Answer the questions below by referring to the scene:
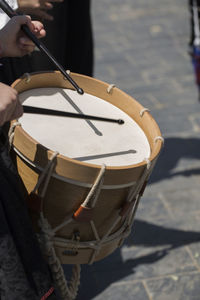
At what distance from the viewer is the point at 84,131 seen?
1.73 m

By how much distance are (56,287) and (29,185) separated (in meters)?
0.43

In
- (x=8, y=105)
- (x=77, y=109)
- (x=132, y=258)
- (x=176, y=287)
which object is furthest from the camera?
(x=132, y=258)

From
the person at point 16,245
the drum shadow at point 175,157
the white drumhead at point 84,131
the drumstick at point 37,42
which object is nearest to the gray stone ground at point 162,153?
the drum shadow at point 175,157

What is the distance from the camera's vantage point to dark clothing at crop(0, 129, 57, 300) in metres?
1.51

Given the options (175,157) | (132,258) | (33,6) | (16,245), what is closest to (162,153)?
(175,157)

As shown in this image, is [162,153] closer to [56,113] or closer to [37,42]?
[56,113]

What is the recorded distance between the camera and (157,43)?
15.9 ft

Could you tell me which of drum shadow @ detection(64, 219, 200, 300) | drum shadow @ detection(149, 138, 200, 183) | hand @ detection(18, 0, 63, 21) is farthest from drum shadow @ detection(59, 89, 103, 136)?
drum shadow @ detection(149, 138, 200, 183)

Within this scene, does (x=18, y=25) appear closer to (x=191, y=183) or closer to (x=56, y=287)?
(x=56, y=287)

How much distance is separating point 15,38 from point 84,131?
0.37 m

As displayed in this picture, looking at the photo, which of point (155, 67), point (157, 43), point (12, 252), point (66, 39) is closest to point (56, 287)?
point (12, 252)

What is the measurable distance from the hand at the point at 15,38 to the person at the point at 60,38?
8.7 inches

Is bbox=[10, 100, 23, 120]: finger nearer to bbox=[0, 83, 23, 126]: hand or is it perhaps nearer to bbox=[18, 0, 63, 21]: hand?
bbox=[0, 83, 23, 126]: hand

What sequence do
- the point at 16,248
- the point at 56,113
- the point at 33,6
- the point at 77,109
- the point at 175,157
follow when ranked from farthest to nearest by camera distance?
the point at 175,157, the point at 33,6, the point at 77,109, the point at 56,113, the point at 16,248
